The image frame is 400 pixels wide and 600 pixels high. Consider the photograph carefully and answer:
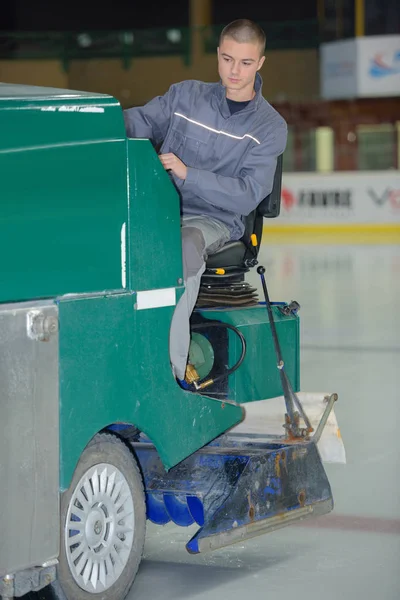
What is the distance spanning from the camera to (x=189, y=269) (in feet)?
9.96

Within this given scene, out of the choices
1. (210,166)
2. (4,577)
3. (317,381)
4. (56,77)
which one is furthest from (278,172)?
(56,77)

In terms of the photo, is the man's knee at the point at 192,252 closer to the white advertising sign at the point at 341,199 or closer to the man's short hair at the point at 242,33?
the man's short hair at the point at 242,33

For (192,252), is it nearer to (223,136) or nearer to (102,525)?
(223,136)

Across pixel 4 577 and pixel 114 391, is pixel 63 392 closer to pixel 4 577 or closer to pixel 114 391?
pixel 114 391

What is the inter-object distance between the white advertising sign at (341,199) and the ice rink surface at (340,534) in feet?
35.7

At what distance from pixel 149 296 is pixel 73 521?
0.55m

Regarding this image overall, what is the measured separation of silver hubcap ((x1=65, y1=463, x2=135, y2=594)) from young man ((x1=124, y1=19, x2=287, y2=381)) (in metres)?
0.72

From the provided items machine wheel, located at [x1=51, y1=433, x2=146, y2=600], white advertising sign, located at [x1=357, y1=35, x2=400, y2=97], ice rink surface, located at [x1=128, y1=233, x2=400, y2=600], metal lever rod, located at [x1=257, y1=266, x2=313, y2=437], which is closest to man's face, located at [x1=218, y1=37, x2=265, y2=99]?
metal lever rod, located at [x1=257, y1=266, x2=313, y2=437]

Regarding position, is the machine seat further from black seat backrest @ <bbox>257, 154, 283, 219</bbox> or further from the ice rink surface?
the ice rink surface

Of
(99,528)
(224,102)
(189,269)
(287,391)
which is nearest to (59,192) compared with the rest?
(189,269)

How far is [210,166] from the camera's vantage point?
3307 mm

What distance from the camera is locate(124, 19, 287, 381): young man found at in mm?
3217

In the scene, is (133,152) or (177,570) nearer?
(133,152)

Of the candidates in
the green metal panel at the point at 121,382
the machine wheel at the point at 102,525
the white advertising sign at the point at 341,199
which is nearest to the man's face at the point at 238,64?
the green metal panel at the point at 121,382
